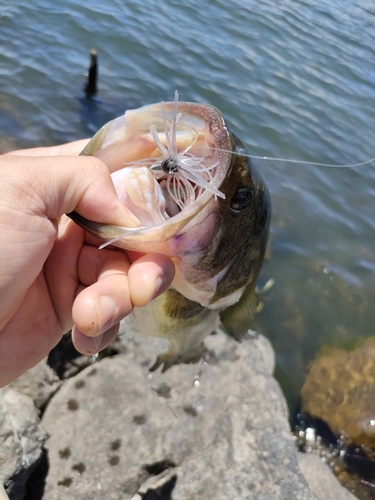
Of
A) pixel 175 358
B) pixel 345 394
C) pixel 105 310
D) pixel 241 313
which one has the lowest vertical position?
pixel 345 394

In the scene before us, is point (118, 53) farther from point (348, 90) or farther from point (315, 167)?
point (348, 90)

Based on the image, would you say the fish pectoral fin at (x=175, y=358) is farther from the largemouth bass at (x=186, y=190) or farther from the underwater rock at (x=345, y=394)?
the underwater rock at (x=345, y=394)

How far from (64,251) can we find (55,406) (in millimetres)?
2020

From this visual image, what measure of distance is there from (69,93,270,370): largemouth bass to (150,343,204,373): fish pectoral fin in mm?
1510

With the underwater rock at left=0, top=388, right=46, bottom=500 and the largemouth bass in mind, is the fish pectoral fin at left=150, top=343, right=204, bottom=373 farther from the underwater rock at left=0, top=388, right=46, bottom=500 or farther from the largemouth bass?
the largemouth bass

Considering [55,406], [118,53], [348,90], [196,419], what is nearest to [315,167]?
[348,90]

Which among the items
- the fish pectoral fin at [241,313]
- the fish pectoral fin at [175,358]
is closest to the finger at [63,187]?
the fish pectoral fin at [241,313]

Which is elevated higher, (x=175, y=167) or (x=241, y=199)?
(x=175, y=167)

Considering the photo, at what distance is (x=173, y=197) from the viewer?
2.03 m

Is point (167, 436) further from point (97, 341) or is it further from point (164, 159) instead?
point (164, 159)

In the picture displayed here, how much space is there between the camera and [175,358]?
3809mm

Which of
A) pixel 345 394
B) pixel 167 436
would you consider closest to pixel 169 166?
pixel 167 436

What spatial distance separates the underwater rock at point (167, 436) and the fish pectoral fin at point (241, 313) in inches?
38.3

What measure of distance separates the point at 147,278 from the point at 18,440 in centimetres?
193
